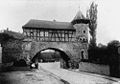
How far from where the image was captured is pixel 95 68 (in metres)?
22.2

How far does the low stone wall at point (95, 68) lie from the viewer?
19.4m

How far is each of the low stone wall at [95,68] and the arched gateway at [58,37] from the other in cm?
602

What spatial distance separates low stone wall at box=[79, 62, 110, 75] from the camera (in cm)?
1941

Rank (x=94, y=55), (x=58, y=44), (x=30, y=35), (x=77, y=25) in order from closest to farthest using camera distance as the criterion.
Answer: (x=94, y=55)
(x=58, y=44)
(x=30, y=35)
(x=77, y=25)

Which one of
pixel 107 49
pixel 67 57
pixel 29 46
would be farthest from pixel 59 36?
pixel 107 49

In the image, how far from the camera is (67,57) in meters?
33.9

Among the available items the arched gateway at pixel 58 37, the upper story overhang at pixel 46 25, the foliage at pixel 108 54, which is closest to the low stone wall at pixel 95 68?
the foliage at pixel 108 54

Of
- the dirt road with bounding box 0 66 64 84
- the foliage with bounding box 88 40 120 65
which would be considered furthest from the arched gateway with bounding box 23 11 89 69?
the dirt road with bounding box 0 66 64 84

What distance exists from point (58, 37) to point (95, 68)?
1550cm

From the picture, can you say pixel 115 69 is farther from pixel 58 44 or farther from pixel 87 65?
pixel 58 44

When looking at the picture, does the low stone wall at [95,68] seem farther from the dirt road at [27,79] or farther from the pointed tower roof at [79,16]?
the pointed tower roof at [79,16]

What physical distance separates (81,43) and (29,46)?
10264 millimetres

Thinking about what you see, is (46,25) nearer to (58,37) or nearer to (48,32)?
(48,32)

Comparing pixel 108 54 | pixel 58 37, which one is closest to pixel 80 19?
pixel 58 37
